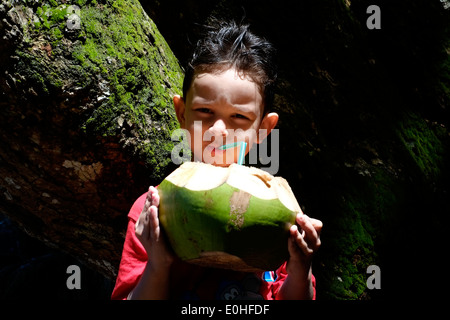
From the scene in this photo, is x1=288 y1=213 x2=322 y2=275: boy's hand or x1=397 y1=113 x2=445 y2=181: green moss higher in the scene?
x1=397 y1=113 x2=445 y2=181: green moss

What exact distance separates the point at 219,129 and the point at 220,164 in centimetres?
13

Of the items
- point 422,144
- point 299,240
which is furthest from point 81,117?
point 422,144

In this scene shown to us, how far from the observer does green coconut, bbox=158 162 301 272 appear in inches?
41.1

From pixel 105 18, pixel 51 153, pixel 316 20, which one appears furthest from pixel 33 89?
pixel 316 20

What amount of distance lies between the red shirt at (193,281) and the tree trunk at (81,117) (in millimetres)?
353

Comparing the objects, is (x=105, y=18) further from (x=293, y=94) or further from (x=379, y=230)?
(x=379, y=230)

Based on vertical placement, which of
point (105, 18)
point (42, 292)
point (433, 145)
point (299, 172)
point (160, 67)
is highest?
point (105, 18)

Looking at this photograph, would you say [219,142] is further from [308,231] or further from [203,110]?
[308,231]

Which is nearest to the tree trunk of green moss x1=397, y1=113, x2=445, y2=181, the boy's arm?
the boy's arm

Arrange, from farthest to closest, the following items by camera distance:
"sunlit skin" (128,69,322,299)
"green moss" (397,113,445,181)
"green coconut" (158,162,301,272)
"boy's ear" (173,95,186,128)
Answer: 1. "green moss" (397,113,445,181)
2. "boy's ear" (173,95,186,128)
3. "sunlit skin" (128,69,322,299)
4. "green coconut" (158,162,301,272)

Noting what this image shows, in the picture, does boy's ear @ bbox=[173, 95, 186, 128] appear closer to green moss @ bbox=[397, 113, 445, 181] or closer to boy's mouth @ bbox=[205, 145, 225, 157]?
boy's mouth @ bbox=[205, 145, 225, 157]

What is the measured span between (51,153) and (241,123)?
2.44 feet

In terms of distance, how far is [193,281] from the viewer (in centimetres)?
131

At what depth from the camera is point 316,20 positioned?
6.16 ft
